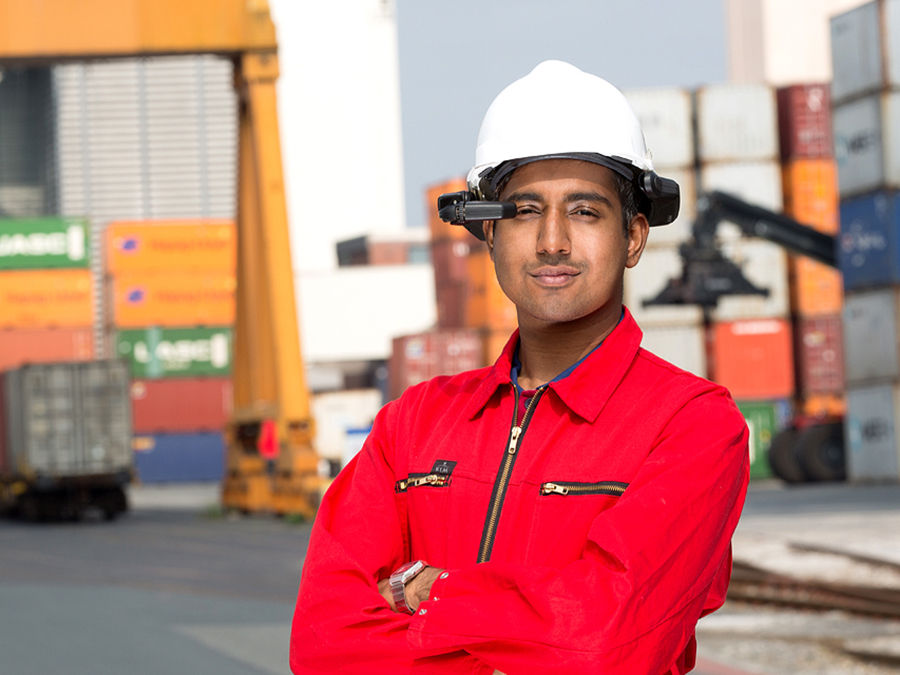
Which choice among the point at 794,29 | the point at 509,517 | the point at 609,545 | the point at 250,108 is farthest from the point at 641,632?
the point at 794,29

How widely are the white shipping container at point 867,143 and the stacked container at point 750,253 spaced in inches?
174

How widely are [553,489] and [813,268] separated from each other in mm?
33762

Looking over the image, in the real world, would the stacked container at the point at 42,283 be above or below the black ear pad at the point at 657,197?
above

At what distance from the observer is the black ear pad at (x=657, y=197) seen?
7.50 feet

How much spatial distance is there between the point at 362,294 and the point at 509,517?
58.2 metres

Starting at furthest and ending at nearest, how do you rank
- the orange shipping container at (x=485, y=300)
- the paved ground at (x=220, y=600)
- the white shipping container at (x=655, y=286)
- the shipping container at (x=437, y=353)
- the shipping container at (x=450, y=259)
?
the shipping container at (x=450, y=259)
the orange shipping container at (x=485, y=300)
the shipping container at (x=437, y=353)
the white shipping container at (x=655, y=286)
the paved ground at (x=220, y=600)

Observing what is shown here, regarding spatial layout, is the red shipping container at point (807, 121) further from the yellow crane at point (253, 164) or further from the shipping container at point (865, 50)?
the yellow crane at point (253, 164)

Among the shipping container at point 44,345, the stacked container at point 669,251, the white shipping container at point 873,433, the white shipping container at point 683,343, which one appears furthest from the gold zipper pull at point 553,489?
the shipping container at point 44,345

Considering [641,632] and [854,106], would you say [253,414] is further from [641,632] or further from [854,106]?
[641,632]

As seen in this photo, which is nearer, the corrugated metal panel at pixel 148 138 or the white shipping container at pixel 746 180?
the white shipping container at pixel 746 180

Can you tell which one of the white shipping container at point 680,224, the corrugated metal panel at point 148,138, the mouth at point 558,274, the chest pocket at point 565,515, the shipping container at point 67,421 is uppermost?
the corrugated metal panel at point 148,138

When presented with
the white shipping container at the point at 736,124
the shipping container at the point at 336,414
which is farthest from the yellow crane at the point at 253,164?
the shipping container at the point at 336,414

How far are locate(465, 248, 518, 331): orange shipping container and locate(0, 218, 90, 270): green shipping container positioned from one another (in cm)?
1127

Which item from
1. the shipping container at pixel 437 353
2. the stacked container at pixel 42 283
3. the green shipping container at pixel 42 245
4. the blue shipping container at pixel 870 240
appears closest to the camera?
the blue shipping container at pixel 870 240
